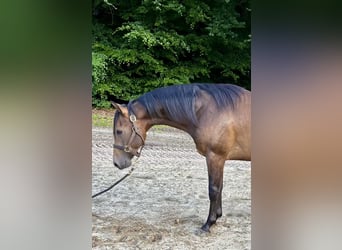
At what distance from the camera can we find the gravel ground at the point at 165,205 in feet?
5.34

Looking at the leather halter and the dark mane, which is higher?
the dark mane

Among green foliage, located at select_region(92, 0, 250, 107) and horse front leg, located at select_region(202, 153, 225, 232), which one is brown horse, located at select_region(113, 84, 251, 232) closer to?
horse front leg, located at select_region(202, 153, 225, 232)

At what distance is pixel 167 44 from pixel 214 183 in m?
3.12

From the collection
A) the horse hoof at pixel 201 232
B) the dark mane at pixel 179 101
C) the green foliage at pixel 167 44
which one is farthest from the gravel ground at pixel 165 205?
the green foliage at pixel 167 44

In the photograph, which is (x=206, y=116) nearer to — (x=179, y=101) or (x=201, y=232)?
(x=179, y=101)

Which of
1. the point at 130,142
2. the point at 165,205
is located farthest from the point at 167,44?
the point at 130,142

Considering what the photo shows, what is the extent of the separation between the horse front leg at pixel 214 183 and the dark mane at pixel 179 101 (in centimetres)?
16

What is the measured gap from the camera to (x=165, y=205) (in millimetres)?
2061

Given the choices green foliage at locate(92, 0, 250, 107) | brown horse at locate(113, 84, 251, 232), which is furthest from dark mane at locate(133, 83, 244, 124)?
green foliage at locate(92, 0, 250, 107)

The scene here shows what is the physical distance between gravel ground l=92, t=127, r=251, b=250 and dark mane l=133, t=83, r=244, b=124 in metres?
0.47

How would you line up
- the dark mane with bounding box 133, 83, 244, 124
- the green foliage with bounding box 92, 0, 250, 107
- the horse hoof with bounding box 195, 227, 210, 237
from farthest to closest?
the green foliage with bounding box 92, 0, 250, 107 < the horse hoof with bounding box 195, 227, 210, 237 < the dark mane with bounding box 133, 83, 244, 124

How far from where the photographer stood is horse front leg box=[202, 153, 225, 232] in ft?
5.15
